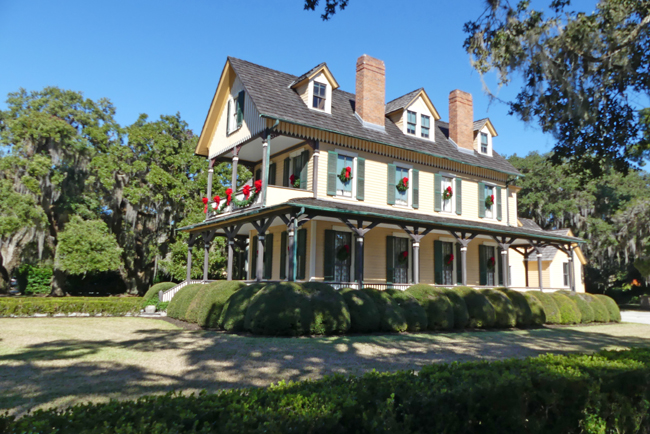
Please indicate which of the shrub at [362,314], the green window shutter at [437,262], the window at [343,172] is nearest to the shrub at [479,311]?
the shrub at [362,314]

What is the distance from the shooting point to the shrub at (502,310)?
1534cm

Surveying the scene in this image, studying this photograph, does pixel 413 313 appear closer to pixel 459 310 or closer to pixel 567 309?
pixel 459 310

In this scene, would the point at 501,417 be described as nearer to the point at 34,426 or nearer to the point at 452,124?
the point at 34,426

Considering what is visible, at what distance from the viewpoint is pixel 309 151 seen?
60.6ft

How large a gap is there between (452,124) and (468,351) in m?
16.6

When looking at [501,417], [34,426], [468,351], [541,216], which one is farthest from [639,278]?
[34,426]

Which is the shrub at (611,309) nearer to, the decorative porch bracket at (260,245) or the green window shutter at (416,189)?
the green window shutter at (416,189)

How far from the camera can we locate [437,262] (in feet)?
70.0

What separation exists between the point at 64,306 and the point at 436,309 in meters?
13.6

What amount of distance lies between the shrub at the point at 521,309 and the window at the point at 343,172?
23.6ft

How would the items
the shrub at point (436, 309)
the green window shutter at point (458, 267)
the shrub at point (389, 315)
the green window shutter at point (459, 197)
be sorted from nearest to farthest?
the shrub at point (389, 315) → the shrub at point (436, 309) → the green window shutter at point (459, 197) → the green window shutter at point (458, 267)

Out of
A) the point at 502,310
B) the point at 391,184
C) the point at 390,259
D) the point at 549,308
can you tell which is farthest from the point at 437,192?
the point at 502,310

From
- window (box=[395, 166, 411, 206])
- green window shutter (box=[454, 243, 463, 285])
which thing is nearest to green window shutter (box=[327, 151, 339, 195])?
window (box=[395, 166, 411, 206])

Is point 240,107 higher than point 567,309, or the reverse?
point 240,107
